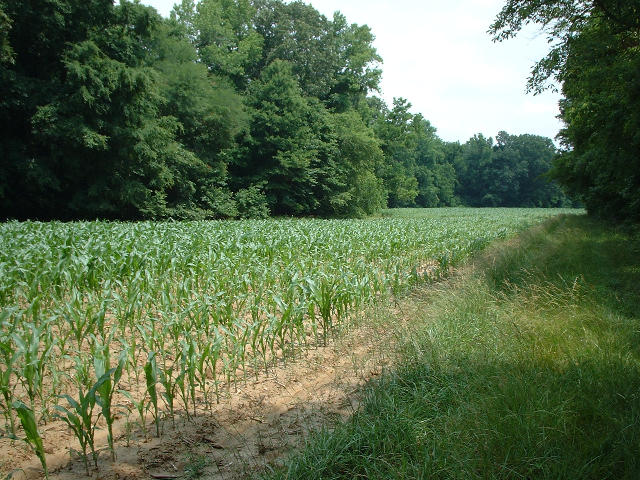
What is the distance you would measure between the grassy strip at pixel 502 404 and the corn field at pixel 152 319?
1.44 m

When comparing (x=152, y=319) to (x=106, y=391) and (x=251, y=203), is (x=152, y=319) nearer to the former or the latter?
(x=106, y=391)

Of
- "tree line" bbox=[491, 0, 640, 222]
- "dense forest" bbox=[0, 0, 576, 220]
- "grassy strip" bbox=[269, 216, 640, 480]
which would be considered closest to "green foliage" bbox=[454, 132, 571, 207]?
"dense forest" bbox=[0, 0, 576, 220]

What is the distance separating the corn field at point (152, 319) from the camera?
3.21 metres

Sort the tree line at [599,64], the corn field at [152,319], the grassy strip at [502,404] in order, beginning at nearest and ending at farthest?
the grassy strip at [502,404] < the corn field at [152,319] < the tree line at [599,64]

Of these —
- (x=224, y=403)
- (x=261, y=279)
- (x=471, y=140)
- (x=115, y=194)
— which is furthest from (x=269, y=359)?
(x=471, y=140)

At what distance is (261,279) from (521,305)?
402 cm

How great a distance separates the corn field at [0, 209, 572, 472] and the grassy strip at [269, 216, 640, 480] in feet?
4.72

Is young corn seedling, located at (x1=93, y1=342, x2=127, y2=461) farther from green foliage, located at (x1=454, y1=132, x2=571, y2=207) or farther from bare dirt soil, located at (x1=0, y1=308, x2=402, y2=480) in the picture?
green foliage, located at (x1=454, y1=132, x2=571, y2=207)

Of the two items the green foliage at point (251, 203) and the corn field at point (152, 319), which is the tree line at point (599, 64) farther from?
the green foliage at point (251, 203)

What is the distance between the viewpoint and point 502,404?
295 cm

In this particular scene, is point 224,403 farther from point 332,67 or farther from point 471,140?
point 471,140

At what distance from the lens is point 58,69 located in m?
22.1

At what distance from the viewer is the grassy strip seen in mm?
2410

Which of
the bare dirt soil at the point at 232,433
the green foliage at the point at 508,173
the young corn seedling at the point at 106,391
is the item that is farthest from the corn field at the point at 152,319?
the green foliage at the point at 508,173
